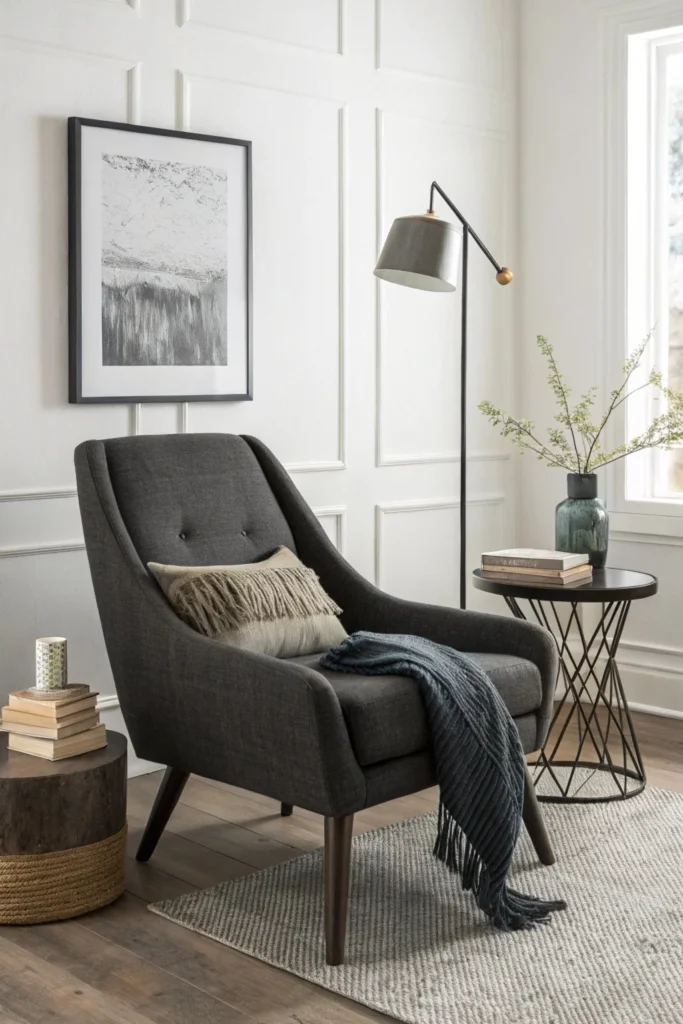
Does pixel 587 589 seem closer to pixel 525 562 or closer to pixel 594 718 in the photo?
pixel 525 562

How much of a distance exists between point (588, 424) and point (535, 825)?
4.31 feet

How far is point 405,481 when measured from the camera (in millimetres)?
4137

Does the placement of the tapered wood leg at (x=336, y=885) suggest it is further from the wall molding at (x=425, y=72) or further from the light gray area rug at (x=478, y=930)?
the wall molding at (x=425, y=72)

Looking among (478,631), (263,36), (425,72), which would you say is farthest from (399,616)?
(425,72)

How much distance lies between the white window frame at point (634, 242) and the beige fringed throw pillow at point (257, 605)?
5.32 ft

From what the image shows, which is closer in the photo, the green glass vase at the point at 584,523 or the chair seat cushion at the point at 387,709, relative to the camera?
the chair seat cushion at the point at 387,709

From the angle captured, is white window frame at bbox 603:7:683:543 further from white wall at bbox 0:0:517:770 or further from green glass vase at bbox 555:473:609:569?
green glass vase at bbox 555:473:609:569

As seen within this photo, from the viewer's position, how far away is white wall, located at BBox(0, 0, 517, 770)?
3.14 m

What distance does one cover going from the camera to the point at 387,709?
240 centimetres

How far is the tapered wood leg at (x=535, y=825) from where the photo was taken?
2711 mm

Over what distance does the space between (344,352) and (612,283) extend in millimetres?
1002

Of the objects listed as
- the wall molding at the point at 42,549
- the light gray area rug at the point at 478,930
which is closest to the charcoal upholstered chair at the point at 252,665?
the light gray area rug at the point at 478,930

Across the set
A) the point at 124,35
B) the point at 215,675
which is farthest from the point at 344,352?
the point at 215,675

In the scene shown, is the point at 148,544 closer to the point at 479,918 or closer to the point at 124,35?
the point at 479,918
